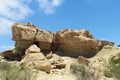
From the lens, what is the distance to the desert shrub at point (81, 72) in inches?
1231

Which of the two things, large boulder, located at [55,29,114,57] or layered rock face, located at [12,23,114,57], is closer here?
layered rock face, located at [12,23,114,57]

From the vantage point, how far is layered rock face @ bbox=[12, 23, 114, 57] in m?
43.4

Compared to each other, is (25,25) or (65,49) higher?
(25,25)

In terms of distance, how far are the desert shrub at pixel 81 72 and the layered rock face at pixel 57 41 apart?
541 cm

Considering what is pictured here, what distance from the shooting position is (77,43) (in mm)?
44156

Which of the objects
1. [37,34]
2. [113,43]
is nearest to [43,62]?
[37,34]

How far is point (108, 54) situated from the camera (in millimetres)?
43625

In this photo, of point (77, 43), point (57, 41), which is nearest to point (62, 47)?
point (57, 41)

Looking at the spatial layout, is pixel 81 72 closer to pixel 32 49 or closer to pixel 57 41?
pixel 32 49

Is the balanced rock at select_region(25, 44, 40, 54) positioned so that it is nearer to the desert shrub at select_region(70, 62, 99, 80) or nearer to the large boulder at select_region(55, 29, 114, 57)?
the large boulder at select_region(55, 29, 114, 57)

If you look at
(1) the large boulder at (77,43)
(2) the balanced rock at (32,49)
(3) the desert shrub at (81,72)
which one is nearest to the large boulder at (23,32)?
(2) the balanced rock at (32,49)

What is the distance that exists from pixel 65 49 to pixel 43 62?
29.3 ft

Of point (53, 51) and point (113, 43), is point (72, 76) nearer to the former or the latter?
point (53, 51)

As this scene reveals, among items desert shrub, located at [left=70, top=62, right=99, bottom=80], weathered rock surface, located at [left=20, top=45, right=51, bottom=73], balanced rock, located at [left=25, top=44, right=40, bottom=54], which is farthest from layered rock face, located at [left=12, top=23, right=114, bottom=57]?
desert shrub, located at [left=70, top=62, right=99, bottom=80]
